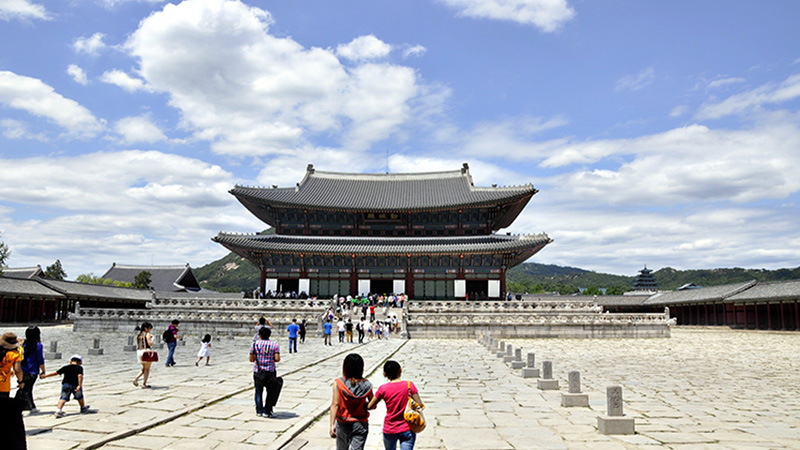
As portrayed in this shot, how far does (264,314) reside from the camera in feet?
106

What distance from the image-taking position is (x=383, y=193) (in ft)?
178

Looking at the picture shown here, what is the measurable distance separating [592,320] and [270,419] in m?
27.5

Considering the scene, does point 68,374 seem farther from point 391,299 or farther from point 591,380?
point 391,299

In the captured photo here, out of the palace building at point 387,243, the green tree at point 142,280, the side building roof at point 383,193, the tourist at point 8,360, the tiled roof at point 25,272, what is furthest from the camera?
the green tree at point 142,280

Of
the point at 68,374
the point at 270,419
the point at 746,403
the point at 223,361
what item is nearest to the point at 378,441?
the point at 270,419

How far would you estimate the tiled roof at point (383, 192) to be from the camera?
47.7m

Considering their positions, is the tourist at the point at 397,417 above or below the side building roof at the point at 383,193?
below

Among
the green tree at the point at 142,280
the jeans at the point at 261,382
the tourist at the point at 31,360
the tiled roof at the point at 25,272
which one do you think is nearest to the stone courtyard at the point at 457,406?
the jeans at the point at 261,382

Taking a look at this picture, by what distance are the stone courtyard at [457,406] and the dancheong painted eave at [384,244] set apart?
2475 cm

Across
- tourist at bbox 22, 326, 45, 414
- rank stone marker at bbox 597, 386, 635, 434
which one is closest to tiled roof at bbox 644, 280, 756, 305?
rank stone marker at bbox 597, 386, 635, 434

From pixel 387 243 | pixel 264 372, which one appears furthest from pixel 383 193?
pixel 264 372

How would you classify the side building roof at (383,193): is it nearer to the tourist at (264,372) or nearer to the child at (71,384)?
the tourist at (264,372)

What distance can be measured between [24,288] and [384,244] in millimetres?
27711

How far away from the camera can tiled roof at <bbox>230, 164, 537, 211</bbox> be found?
157 feet
